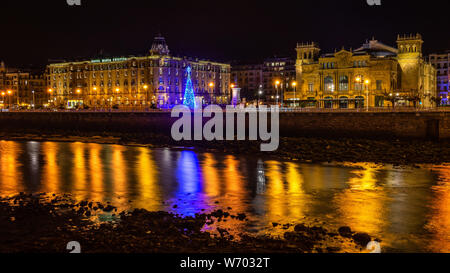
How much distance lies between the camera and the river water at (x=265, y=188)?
22266 millimetres

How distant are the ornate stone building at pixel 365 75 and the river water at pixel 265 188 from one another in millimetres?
57443

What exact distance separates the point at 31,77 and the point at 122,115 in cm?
10288

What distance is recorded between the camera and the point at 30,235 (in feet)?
65.7

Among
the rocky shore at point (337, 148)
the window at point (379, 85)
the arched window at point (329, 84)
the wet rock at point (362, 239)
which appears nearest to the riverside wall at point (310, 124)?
the rocky shore at point (337, 148)

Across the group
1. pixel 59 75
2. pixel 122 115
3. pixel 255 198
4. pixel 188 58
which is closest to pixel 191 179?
pixel 255 198

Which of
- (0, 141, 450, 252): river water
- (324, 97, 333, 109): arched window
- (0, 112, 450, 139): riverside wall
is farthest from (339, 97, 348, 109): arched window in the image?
(0, 141, 450, 252): river water

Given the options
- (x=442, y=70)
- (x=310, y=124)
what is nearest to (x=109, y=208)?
(x=310, y=124)

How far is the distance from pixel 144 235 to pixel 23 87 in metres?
167

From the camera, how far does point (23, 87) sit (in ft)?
561

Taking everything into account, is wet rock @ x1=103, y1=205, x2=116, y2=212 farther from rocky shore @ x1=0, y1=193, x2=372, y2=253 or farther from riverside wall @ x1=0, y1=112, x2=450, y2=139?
riverside wall @ x1=0, y1=112, x2=450, y2=139

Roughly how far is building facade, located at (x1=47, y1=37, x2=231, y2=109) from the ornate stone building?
3902 cm

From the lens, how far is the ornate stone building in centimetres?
10038
